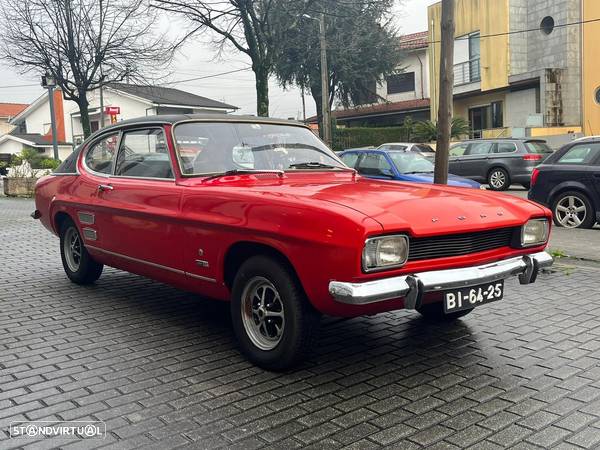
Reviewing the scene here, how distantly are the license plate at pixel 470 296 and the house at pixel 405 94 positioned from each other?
3813 centimetres

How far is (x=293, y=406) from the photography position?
3.47 m

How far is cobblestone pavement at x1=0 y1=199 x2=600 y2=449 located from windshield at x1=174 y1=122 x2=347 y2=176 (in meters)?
1.27

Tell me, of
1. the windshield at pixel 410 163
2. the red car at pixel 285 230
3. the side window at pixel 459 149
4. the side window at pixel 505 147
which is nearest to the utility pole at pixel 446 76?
the red car at pixel 285 230

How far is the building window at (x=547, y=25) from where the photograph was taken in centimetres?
2871

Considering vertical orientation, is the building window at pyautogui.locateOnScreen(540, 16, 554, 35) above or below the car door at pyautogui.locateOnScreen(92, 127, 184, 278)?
above

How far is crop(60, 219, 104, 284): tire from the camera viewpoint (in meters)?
6.29

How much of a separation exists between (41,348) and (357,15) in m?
31.2

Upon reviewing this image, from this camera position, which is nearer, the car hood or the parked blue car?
the car hood

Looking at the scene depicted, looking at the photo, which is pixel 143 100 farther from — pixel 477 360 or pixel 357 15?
pixel 477 360

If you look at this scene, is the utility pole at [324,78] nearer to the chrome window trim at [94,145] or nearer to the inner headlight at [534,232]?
the chrome window trim at [94,145]

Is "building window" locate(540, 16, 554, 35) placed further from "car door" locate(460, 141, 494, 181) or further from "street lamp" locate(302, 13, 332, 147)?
"car door" locate(460, 141, 494, 181)

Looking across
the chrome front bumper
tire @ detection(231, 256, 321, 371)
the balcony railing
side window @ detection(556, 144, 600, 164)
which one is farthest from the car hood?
the balcony railing

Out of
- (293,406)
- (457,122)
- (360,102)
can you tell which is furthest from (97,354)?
(360,102)

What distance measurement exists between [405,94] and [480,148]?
26677 millimetres
